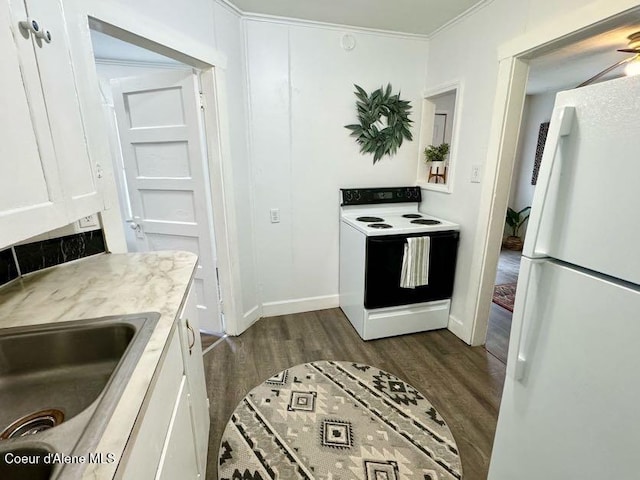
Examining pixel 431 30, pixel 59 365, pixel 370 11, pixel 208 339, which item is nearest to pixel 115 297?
pixel 59 365

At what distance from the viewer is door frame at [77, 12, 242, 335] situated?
1.37 metres

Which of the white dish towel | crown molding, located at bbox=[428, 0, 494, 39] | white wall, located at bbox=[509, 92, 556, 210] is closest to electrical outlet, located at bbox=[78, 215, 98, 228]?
the white dish towel

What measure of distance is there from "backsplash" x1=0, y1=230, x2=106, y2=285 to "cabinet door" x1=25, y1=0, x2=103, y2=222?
34cm

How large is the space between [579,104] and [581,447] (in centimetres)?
102

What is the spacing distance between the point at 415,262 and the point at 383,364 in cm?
78

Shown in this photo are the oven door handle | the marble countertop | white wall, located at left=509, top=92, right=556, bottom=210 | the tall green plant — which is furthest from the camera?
the tall green plant

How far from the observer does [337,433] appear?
5.23 feet

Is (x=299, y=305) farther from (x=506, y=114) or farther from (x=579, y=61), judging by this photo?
(x=579, y=61)

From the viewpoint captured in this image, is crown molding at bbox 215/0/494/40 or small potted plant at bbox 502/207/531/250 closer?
crown molding at bbox 215/0/494/40

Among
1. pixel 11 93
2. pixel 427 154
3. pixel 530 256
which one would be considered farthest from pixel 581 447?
pixel 427 154

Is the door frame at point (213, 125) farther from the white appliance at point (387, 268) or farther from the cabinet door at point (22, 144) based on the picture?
the white appliance at point (387, 268)

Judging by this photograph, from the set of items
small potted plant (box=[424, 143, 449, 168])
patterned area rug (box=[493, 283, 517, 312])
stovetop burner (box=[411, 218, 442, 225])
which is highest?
small potted plant (box=[424, 143, 449, 168])

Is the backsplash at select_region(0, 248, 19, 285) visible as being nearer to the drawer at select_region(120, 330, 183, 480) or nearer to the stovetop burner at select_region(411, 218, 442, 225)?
the drawer at select_region(120, 330, 183, 480)

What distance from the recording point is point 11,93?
0.78 meters
